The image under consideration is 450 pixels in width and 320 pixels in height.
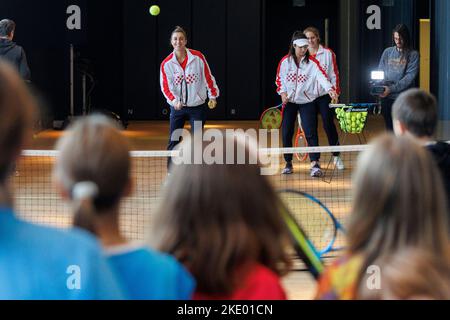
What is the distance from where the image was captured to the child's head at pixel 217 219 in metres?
2.85

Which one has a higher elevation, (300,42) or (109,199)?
(300,42)

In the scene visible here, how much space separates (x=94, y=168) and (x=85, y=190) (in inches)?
4.6

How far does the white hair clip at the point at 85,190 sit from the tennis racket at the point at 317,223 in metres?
3.33

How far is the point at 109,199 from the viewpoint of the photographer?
2.53 metres

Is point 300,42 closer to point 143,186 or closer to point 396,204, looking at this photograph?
point 143,186

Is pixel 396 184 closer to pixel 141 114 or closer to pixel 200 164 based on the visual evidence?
pixel 200 164

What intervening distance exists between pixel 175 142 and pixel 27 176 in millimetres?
1922

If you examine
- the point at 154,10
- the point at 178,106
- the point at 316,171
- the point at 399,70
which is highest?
the point at 154,10

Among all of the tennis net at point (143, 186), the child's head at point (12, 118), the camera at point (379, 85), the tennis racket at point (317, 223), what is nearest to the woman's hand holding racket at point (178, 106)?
the tennis net at point (143, 186)

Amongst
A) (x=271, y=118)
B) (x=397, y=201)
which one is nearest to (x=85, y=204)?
(x=397, y=201)

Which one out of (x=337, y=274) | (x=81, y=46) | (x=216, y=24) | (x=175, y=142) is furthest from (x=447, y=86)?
(x=337, y=274)

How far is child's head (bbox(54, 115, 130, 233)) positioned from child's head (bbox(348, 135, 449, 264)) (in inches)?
25.4

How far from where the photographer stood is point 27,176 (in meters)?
12.6

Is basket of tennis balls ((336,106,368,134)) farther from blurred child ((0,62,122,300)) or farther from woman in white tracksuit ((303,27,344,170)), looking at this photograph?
blurred child ((0,62,122,300))
